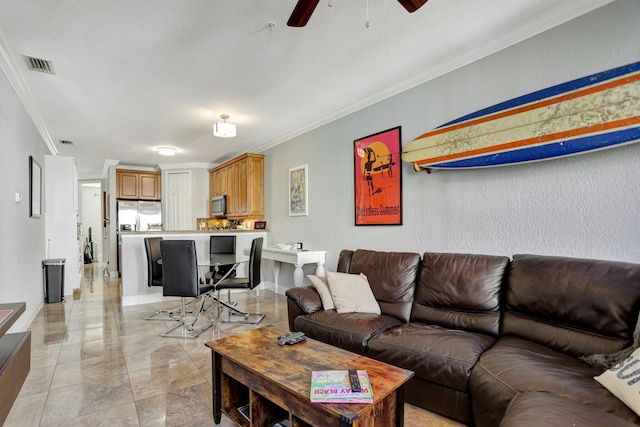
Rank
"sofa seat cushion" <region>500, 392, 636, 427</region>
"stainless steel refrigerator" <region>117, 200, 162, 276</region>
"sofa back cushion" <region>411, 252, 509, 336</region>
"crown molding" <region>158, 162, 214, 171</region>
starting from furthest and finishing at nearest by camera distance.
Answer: "crown molding" <region>158, 162, 214, 171</region> → "stainless steel refrigerator" <region>117, 200, 162, 276</region> → "sofa back cushion" <region>411, 252, 509, 336</region> → "sofa seat cushion" <region>500, 392, 636, 427</region>

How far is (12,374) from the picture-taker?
4.40 feet

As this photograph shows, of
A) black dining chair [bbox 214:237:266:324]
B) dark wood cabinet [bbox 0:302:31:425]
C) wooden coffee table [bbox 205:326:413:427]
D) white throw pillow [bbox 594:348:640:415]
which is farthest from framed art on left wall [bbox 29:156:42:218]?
→ white throw pillow [bbox 594:348:640:415]

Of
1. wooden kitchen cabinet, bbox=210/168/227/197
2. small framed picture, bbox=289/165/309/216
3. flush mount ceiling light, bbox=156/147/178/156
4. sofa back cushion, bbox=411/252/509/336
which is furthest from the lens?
wooden kitchen cabinet, bbox=210/168/227/197

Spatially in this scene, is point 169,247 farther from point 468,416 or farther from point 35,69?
point 468,416

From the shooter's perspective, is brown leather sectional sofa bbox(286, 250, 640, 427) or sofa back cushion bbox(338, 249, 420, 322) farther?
sofa back cushion bbox(338, 249, 420, 322)

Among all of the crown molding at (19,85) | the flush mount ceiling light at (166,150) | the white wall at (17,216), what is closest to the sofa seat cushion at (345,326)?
the white wall at (17,216)

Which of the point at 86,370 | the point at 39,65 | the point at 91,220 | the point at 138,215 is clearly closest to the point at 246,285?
the point at 86,370

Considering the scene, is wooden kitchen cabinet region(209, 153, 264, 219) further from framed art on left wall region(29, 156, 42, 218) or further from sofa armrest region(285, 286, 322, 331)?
sofa armrest region(285, 286, 322, 331)

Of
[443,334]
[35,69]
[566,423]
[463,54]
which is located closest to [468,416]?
[443,334]

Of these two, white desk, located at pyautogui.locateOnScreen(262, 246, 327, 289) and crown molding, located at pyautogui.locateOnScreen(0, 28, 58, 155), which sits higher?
crown molding, located at pyautogui.locateOnScreen(0, 28, 58, 155)

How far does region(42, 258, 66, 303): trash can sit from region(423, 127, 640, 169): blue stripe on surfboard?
5.37m

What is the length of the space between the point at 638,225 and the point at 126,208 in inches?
321

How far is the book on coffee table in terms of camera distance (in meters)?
1.26

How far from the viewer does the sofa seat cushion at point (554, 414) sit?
112 centimetres
